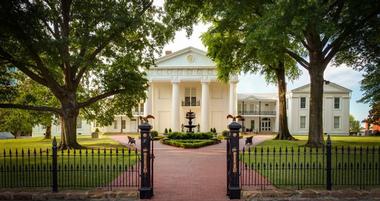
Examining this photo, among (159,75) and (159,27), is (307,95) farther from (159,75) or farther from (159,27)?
(159,27)

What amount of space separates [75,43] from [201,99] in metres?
36.8

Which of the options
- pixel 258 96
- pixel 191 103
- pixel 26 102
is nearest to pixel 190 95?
pixel 191 103

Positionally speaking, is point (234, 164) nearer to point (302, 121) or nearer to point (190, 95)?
point (190, 95)

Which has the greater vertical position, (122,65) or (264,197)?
(122,65)

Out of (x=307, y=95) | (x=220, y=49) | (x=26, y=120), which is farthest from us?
(x=307, y=95)

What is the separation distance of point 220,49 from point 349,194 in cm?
1946

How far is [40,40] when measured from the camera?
15.9m

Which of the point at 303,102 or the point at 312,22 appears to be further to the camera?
the point at 303,102

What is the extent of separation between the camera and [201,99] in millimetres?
55000

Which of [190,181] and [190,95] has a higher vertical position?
[190,95]

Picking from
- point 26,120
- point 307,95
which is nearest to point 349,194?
point 26,120

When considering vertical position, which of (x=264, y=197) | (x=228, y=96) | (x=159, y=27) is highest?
(x=159, y=27)

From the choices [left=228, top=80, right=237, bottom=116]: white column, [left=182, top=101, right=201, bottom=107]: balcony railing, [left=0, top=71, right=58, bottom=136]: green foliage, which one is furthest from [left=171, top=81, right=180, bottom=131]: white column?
[left=0, top=71, right=58, bottom=136]: green foliage

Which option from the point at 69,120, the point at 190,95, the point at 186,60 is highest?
the point at 186,60
